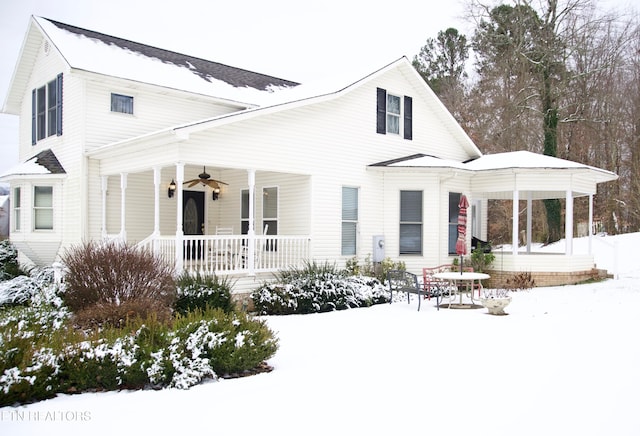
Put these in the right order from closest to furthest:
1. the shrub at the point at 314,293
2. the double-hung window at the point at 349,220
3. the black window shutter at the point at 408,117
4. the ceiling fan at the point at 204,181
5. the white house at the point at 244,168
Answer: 1. the shrub at the point at 314,293
2. the white house at the point at 244,168
3. the double-hung window at the point at 349,220
4. the ceiling fan at the point at 204,181
5. the black window shutter at the point at 408,117

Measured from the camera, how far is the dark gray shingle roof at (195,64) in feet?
58.4

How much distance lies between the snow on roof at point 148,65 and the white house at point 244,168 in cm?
8

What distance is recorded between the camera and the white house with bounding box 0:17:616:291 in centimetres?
1471

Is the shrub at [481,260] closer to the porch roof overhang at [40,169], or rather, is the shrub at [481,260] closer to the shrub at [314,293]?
the shrub at [314,293]

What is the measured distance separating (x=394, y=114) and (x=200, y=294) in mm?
9368

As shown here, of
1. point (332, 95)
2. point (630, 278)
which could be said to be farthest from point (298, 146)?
point (630, 278)

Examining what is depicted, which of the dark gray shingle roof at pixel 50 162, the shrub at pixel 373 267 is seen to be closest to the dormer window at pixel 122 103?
the dark gray shingle roof at pixel 50 162

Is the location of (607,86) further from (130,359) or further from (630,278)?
(130,359)

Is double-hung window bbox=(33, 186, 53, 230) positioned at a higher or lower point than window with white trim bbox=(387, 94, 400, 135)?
lower

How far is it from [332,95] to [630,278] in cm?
1177

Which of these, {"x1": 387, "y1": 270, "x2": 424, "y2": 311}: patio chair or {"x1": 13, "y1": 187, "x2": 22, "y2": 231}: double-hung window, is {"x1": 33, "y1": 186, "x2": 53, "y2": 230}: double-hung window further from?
{"x1": 387, "y1": 270, "x2": 424, "y2": 311}: patio chair

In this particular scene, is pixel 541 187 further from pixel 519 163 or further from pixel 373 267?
pixel 373 267

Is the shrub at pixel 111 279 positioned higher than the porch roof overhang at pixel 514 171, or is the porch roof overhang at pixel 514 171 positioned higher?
the porch roof overhang at pixel 514 171

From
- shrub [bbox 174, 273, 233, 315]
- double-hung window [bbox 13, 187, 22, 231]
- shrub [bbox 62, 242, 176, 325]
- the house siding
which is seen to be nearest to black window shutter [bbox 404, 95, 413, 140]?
the house siding
